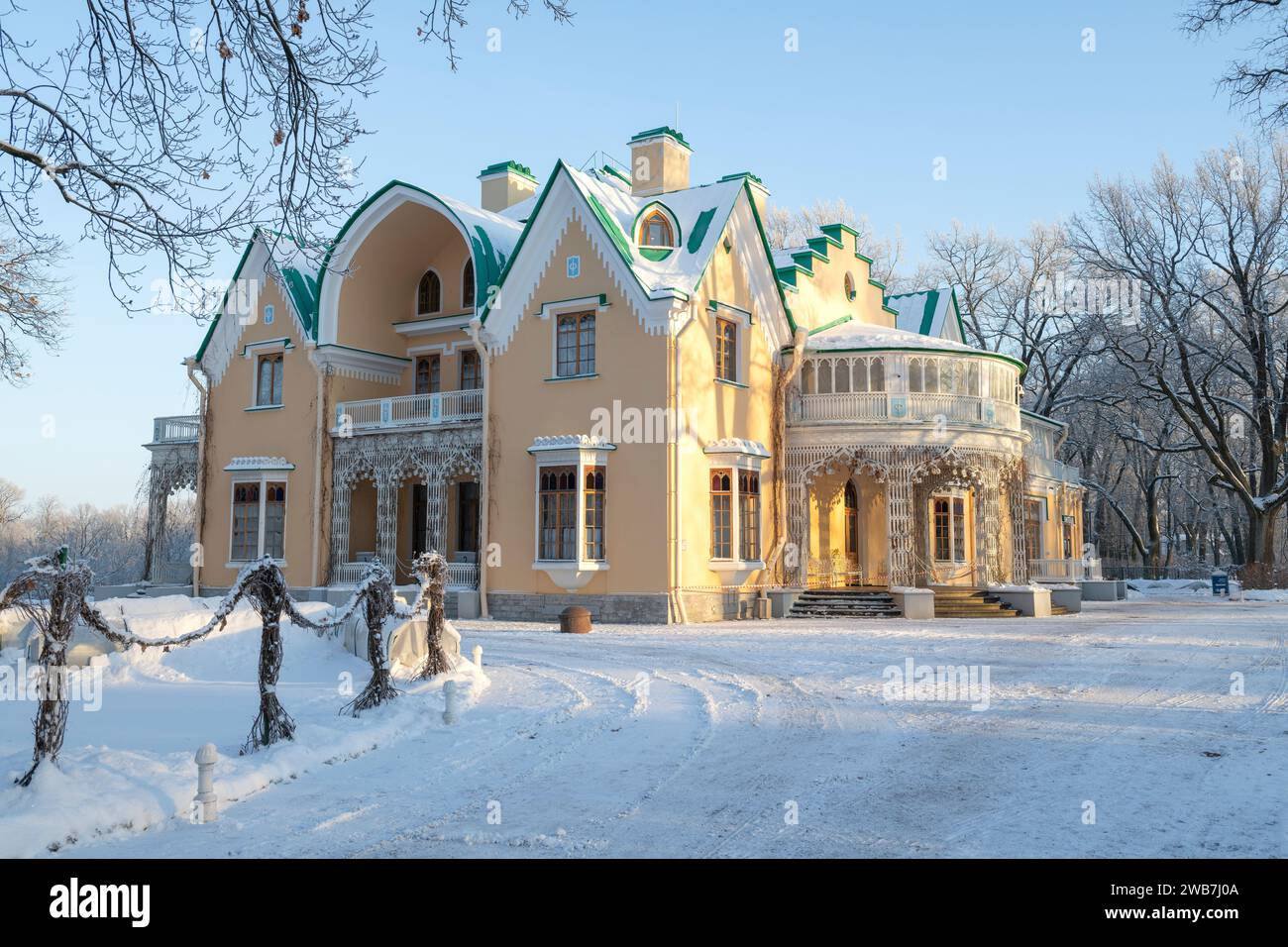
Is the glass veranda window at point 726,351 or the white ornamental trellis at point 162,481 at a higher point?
the glass veranda window at point 726,351

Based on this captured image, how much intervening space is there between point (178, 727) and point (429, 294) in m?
20.4

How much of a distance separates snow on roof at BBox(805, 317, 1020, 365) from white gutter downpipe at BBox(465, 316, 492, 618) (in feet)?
25.7

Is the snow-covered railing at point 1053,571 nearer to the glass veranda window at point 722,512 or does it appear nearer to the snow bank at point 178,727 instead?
the glass veranda window at point 722,512

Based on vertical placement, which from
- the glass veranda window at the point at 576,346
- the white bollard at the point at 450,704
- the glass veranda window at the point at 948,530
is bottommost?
the white bollard at the point at 450,704

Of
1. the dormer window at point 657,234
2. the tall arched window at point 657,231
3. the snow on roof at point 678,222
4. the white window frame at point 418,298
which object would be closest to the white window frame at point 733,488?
the snow on roof at point 678,222

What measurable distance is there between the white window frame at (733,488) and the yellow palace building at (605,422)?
0.07m

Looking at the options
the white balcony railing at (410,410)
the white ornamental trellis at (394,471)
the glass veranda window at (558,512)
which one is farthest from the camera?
the white balcony railing at (410,410)

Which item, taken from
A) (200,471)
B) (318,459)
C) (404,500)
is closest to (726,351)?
(404,500)

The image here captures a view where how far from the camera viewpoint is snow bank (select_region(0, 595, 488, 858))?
6.28 meters

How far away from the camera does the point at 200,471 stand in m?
28.8

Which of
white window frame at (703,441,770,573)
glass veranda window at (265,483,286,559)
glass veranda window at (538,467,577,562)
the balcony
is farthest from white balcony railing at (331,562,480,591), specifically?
the balcony

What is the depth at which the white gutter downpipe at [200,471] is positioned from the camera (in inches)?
1116

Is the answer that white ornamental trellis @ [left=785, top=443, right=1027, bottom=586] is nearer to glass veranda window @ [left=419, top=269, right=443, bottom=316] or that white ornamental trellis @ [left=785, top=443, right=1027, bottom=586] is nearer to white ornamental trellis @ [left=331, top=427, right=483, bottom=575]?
white ornamental trellis @ [left=331, top=427, right=483, bottom=575]
